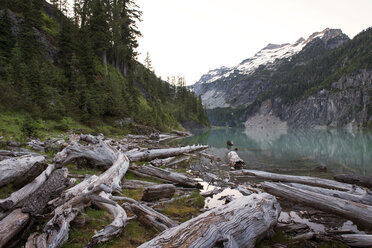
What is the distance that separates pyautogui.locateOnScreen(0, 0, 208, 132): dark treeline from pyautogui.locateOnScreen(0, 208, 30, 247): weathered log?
20.0 metres

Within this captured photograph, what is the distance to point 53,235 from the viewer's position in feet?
15.7

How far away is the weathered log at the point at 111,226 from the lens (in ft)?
16.4

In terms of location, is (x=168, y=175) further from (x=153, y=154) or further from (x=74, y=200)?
(x=153, y=154)

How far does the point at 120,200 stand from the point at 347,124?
18384 cm

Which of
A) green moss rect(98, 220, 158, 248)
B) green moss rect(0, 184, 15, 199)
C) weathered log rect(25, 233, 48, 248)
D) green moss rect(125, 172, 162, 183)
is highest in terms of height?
green moss rect(0, 184, 15, 199)

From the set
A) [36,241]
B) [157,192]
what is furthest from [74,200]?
[157,192]

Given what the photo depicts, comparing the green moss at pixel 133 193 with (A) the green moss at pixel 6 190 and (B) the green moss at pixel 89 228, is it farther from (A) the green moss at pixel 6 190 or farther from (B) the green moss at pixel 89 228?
(A) the green moss at pixel 6 190

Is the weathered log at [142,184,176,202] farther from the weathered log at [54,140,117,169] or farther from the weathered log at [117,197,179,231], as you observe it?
the weathered log at [54,140,117,169]

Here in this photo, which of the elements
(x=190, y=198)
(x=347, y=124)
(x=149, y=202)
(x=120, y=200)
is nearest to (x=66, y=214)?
(x=120, y=200)

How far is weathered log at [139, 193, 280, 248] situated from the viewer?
4.38 m

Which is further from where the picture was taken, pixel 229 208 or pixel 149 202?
pixel 149 202

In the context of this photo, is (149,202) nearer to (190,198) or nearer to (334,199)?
(190,198)

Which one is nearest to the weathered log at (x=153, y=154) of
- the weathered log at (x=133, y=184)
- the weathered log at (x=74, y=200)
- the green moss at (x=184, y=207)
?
the weathered log at (x=133, y=184)

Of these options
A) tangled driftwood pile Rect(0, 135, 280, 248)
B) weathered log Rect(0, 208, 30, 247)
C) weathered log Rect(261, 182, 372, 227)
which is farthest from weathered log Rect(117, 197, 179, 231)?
weathered log Rect(261, 182, 372, 227)
